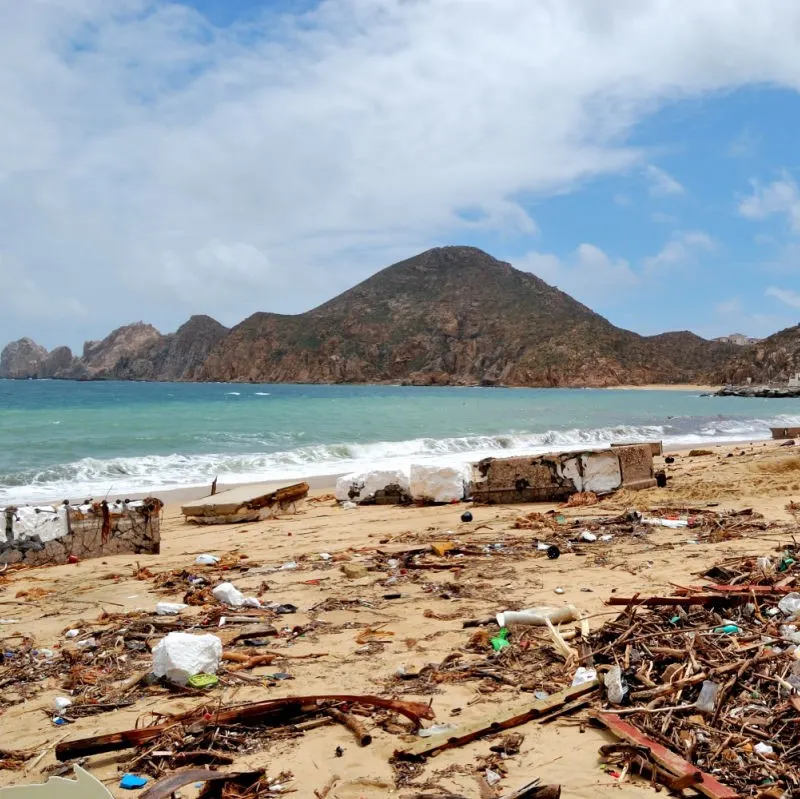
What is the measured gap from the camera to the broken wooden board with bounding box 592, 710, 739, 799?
2447 millimetres

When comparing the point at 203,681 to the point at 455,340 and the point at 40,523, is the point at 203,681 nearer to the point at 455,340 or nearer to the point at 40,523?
the point at 40,523

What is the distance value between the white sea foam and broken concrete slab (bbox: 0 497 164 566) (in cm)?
412

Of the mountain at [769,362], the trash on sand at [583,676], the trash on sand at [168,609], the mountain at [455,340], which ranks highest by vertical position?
the mountain at [455,340]

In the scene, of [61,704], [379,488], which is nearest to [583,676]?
[61,704]

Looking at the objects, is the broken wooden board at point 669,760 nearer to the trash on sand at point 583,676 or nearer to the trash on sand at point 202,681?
the trash on sand at point 583,676

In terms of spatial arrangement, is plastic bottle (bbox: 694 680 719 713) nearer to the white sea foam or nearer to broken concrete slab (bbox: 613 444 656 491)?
broken concrete slab (bbox: 613 444 656 491)

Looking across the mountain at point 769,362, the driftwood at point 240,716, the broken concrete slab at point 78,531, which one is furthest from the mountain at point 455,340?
the driftwood at point 240,716

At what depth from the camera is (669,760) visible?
2605 mm

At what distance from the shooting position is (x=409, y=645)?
4.05 metres

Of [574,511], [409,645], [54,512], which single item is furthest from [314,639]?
[574,511]

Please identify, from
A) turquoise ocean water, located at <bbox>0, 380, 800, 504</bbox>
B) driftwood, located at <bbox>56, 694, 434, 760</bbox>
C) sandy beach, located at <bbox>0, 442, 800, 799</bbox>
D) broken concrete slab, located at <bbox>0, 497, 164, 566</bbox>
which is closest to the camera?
sandy beach, located at <bbox>0, 442, 800, 799</bbox>

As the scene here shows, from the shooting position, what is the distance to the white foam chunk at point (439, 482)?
32.1ft

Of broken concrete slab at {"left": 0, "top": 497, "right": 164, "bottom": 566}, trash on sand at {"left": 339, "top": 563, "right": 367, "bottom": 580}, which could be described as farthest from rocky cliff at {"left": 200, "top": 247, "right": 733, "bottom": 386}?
trash on sand at {"left": 339, "top": 563, "right": 367, "bottom": 580}

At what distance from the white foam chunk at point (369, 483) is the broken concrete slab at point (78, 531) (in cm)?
339
